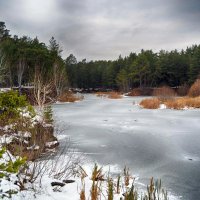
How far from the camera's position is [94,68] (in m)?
94.1

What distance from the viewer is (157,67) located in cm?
6788

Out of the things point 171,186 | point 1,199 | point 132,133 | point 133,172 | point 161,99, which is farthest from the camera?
point 161,99

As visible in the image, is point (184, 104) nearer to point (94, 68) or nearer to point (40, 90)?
point (40, 90)

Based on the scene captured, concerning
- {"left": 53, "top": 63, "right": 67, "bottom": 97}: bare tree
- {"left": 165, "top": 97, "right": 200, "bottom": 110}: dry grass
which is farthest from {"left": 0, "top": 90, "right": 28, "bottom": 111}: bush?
{"left": 53, "top": 63, "right": 67, "bottom": 97}: bare tree

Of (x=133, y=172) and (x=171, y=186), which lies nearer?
(x=171, y=186)

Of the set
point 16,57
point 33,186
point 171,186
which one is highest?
point 16,57

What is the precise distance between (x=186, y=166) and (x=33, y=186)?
4.91 metres

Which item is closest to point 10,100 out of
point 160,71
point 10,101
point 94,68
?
point 10,101

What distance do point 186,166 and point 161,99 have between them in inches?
885

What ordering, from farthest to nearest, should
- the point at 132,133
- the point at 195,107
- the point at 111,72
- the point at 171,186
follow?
the point at 111,72, the point at 195,107, the point at 132,133, the point at 171,186

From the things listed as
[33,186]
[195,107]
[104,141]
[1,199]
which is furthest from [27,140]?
[195,107]

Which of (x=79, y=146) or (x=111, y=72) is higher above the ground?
(x=111, y=72)

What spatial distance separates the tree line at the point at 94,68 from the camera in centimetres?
3953

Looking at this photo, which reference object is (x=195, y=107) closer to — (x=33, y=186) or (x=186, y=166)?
(x=186, y=166)
